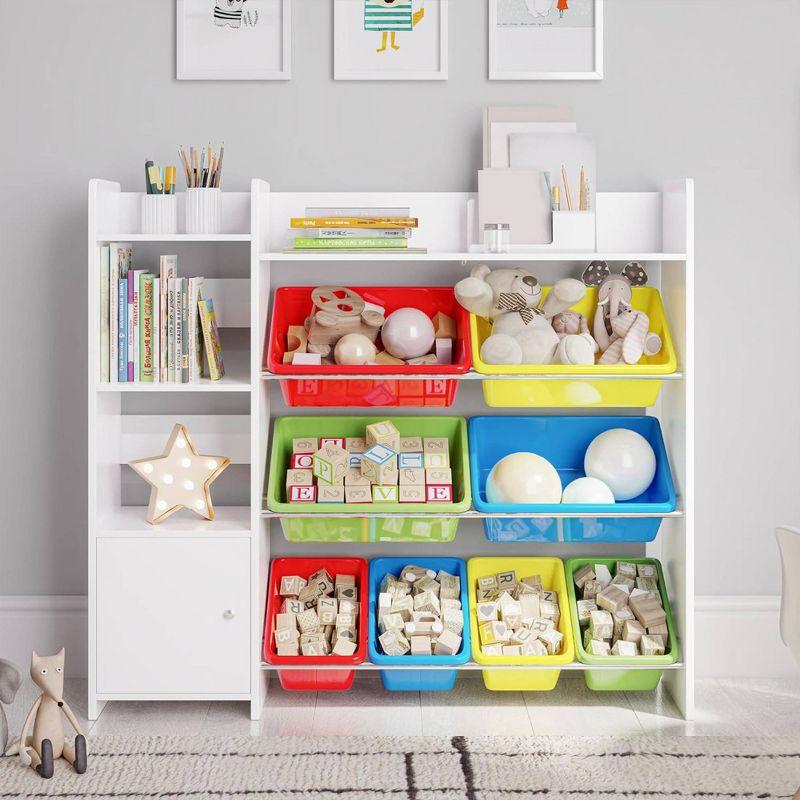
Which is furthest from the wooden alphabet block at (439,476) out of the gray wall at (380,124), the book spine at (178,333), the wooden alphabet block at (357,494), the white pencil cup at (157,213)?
the white pencil cup at (157,213)

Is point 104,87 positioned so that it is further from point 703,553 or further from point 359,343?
point 703,553

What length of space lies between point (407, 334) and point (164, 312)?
0.59 meters

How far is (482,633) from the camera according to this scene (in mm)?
2467

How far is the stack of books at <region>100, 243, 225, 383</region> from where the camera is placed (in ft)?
7.73

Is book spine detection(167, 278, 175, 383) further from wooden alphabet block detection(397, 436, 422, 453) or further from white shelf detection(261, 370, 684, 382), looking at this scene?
wooden alphabet block detection(397, 436, 422, 453)

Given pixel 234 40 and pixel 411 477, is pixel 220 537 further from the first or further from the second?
pixel 234 40

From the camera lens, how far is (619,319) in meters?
2.46

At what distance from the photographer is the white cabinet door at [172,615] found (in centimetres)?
237

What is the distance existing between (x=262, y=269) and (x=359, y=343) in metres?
0.32

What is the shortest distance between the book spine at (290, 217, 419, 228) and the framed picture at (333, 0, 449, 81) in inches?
17.6

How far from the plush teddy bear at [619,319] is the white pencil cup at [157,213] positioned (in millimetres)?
1055

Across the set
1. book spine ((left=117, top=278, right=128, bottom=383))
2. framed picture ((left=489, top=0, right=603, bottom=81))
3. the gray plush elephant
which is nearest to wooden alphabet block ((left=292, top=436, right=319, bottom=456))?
book spine ((left=117, top=278, right=128, bottom=383))

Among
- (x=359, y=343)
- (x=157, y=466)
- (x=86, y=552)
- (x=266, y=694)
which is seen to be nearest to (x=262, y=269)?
(x=359, y=343)

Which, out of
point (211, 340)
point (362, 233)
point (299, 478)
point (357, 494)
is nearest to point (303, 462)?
point (299, 478)
